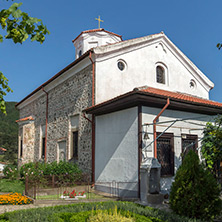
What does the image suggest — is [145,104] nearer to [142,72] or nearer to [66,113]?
[142,72]

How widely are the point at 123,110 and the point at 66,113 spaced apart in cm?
528

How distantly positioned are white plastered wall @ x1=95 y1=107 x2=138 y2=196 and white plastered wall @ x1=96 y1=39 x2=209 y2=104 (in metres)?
1.63

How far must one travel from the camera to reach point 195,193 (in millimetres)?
5953

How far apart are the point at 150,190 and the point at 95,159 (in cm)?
350

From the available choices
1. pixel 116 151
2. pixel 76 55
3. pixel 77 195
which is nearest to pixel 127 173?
pixel 116 151

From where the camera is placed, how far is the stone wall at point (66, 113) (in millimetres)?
11945

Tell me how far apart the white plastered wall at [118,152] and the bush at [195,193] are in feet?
9.12

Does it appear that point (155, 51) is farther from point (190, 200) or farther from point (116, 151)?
point (190, 200)

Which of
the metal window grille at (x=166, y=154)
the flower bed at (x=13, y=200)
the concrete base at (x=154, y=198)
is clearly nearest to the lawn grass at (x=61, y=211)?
the concrete base at (x=154, y=198)

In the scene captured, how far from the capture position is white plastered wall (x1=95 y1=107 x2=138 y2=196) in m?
9.12

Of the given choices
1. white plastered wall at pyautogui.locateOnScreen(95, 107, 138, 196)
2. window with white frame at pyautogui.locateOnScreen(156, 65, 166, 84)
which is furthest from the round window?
white plastered wall at pyautogui.locateOnScreen(95, 107, 138, 196)

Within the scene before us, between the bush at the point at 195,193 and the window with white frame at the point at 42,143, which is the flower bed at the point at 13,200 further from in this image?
the window with white frame at the point at 42,143

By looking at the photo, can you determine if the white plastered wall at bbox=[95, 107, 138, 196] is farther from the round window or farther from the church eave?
the church eave

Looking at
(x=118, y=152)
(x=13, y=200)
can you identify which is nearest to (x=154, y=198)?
(x=118, y=152)
